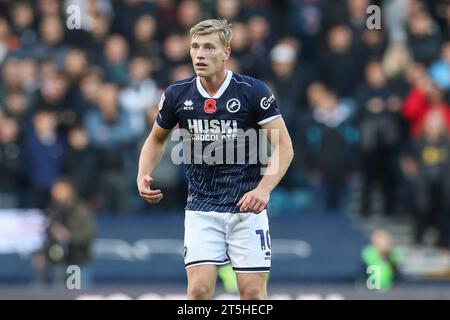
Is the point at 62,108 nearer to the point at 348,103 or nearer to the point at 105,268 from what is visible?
the point at 105,268

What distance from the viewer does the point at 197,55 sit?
9727 millimetres

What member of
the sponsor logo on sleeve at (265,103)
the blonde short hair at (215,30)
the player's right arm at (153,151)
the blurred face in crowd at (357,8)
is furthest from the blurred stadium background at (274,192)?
the blonde short hair at (215,30)

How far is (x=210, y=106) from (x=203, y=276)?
1.37 metres

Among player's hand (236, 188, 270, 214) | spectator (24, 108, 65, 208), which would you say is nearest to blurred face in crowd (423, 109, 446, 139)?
spectator (24, 108, 65, 208)

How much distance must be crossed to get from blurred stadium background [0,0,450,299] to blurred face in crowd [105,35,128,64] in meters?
0.03

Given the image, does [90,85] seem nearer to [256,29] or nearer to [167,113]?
[256,29]

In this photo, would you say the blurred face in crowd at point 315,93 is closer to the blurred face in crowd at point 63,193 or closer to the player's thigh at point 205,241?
the blurred face in crowd at point 63,193

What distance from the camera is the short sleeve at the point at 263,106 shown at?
9852 mm

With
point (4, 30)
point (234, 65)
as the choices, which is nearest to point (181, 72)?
point (234, 65)

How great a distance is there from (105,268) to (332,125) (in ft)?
13.1

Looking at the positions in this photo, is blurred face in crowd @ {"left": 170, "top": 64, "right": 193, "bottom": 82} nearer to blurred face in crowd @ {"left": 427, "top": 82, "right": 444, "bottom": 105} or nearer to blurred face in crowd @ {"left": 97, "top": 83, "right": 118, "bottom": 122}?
blurred face in crowd @ {"left": 97, "top": 83, "right": 118, "bottom": 122}

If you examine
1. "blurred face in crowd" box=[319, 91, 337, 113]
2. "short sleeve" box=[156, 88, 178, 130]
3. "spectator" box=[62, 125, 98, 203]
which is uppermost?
"blurred face in crowd" box=[319, 91, 337, 113]

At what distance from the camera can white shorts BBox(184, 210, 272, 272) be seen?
9875 mm
